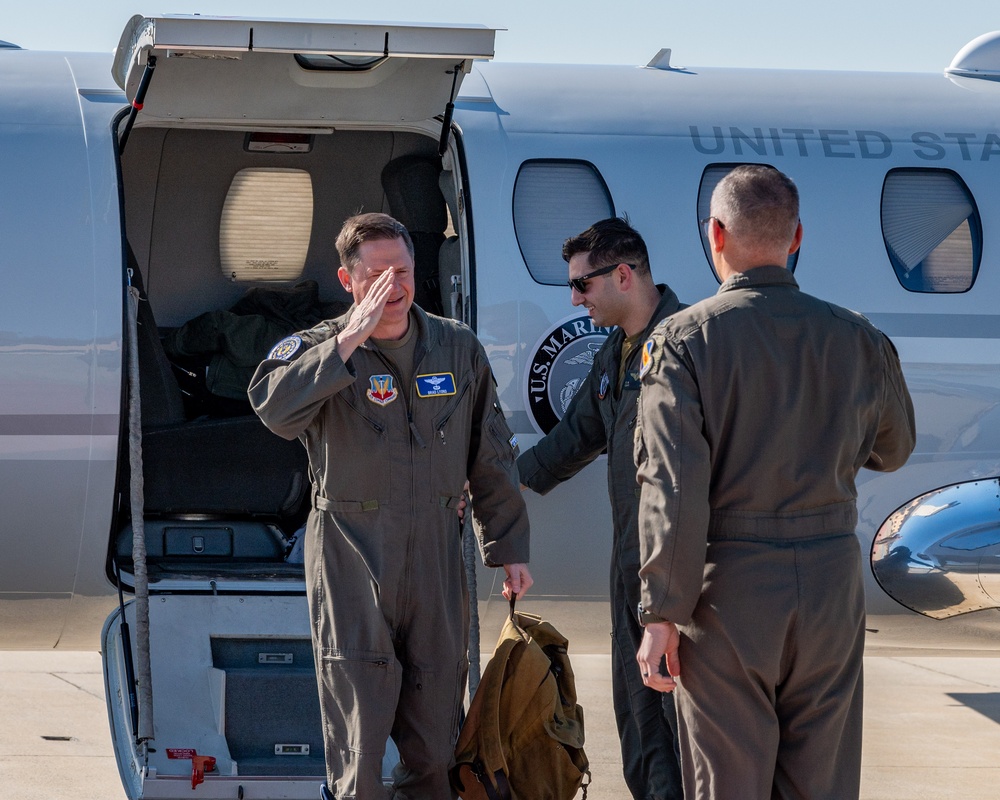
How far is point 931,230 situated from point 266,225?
11.1 feet

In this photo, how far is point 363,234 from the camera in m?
3.54

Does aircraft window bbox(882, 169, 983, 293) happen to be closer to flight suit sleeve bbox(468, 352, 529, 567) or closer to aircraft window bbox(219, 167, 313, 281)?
flight suit sleeve bbox(468, 352, 529, 567)

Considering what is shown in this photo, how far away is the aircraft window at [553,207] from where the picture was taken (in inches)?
190

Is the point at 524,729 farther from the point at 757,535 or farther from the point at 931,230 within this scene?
the point at 931,230

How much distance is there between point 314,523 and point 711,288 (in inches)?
82.0

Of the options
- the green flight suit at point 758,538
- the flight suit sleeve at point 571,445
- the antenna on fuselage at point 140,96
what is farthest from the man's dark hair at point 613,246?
the antenna on fuselage at point 140,96

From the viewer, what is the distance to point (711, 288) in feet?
15.9

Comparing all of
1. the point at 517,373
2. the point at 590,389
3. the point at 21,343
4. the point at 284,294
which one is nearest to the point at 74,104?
the point at 21,343

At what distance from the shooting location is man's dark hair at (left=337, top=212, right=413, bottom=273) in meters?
3.54

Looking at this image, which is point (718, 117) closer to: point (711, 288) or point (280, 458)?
point (711, 288)

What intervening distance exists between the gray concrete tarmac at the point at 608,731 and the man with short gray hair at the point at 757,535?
Answer: 301 cm

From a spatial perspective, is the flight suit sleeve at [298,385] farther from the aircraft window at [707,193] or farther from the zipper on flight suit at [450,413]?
the aircraft window at [707,193]

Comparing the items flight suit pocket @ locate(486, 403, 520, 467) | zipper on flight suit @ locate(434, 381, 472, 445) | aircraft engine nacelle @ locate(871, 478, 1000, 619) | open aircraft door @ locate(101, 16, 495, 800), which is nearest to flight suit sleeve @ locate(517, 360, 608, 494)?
flight suit pocket @ locate(486, 403, 520, 467)

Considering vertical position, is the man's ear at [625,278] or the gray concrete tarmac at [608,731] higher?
the man's ear at [625,278]
